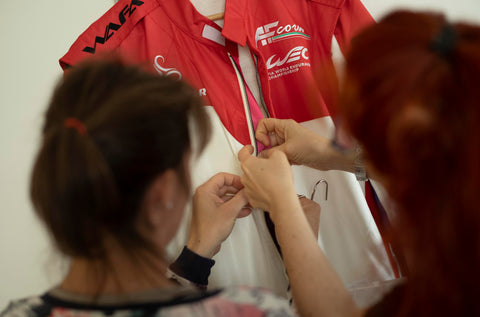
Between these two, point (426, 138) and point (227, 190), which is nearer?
point (426, 138)

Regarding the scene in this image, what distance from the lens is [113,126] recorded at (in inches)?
17.1

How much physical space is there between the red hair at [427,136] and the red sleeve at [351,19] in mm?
522

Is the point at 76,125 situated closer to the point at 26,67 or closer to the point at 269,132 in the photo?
the point at 269,132

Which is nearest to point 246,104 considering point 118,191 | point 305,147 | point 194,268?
point 305,147

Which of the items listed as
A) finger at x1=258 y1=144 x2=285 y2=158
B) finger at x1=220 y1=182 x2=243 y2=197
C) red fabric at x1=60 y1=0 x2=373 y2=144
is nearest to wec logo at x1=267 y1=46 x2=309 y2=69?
red fabric at x1=60 y1=0 x2=373 y2=144

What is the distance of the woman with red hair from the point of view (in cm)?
38

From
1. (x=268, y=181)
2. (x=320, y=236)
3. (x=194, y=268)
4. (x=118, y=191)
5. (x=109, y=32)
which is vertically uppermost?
(x=109, y=32)

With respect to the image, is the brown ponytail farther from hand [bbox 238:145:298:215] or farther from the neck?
hand [bbox 238:145:298:215]

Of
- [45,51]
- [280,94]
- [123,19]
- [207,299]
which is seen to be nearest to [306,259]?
[207,299]

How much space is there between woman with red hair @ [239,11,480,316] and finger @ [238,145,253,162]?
Answer: 1.27 ft

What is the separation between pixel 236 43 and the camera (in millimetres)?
961

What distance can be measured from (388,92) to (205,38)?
0.65 meters

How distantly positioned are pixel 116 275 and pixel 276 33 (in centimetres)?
72

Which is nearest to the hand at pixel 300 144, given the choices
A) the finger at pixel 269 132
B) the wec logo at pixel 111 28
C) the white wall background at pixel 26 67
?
the finger at pixel 269 132
